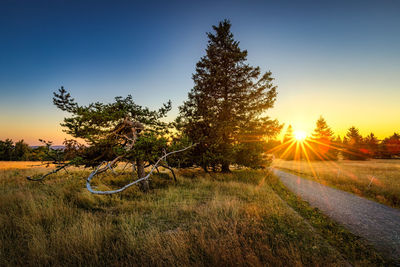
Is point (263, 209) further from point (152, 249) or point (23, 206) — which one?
point (23, 206)

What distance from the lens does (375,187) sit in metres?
11.0

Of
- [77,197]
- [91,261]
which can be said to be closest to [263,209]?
[91,261]

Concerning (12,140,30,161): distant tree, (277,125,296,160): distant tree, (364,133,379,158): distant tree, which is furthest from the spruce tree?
(12,140,30,161): distant tree

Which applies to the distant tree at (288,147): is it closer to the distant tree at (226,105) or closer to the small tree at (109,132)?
the distant tree at (226,105)

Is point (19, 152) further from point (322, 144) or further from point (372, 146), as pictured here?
point (372, 146)

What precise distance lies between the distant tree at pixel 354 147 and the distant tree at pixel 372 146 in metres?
1.54

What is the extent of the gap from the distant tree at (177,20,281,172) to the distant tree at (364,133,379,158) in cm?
5373

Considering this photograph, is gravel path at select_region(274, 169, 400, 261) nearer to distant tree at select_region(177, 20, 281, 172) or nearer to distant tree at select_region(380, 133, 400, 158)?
distant tree at select_region(177, 20, 281, 172)

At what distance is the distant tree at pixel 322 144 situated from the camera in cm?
3968

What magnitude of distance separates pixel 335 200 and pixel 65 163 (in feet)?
43.4

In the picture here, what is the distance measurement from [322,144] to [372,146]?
17089 millimetres

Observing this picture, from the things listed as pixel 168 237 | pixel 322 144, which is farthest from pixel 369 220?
pixel 322 144

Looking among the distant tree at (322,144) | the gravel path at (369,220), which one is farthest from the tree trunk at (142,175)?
the distant tree at (322,144)

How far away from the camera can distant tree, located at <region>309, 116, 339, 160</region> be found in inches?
1562
